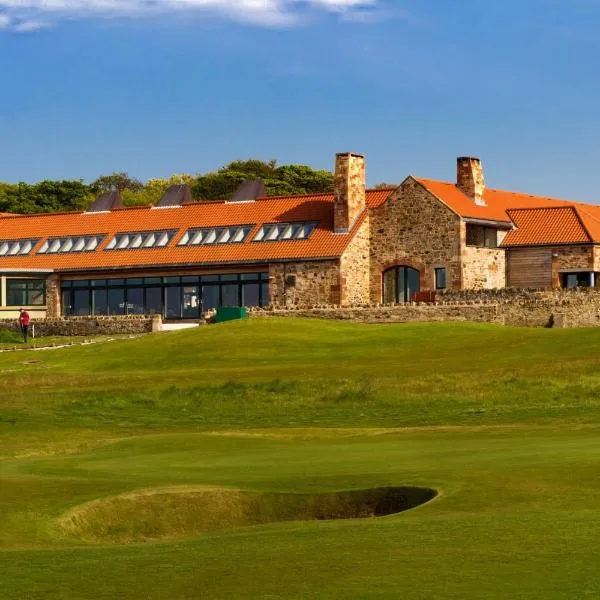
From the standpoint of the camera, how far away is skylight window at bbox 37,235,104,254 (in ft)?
287

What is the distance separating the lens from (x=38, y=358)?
6144cm

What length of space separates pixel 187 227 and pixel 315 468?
63.1 metres

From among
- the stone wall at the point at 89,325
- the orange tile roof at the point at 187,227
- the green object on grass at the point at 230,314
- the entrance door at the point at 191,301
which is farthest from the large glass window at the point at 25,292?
the green object on grass at the point at 230,314

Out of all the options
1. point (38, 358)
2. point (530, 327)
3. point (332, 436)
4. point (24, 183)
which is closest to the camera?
point (332, 436)

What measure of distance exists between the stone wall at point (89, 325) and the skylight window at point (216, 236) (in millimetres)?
8336

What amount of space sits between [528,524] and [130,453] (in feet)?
43.1

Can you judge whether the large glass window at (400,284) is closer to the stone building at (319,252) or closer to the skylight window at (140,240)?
the stone building at (319,252)

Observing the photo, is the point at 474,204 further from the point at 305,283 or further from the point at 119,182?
the point at 119,182

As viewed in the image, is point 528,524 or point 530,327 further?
point 530,327

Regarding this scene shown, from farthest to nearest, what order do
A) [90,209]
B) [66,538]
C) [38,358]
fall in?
[90,209]
[38,358]
[66,538]

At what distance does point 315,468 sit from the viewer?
73.9ft

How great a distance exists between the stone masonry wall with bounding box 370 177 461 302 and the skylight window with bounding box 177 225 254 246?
8592mm

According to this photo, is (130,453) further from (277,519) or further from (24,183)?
(24,183)

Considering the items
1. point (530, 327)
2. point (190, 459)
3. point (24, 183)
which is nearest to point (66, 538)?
point (190, 459)
